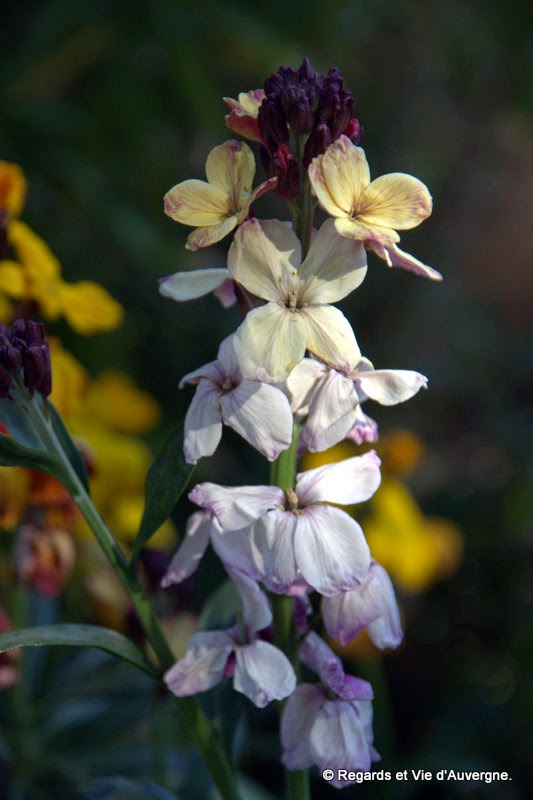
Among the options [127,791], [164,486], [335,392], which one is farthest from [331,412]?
[127,791]

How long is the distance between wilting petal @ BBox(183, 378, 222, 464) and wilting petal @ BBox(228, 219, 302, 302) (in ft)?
0.25

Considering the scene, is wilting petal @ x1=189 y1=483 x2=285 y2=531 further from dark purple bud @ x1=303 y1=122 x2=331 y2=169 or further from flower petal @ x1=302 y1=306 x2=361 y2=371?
dark purple bud @ x1=303 y1=122 x2=331 y2=169

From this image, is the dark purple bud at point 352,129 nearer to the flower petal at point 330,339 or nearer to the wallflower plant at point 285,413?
the wallflower plant at point 285,413

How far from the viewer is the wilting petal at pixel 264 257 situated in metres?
0.54

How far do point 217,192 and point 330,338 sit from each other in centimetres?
12

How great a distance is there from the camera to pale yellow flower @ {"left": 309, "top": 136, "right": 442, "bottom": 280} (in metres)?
0.53

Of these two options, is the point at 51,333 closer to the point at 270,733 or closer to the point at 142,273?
the point at 142,273

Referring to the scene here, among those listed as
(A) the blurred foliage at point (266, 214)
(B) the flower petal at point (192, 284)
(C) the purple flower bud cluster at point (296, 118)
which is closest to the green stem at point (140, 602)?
(B) the flower petal at point (192, 284)

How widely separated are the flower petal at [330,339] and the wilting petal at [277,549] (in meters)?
0.10

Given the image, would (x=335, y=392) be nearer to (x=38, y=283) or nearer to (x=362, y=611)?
(x=362, y=611)

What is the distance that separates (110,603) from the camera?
1.08 metres

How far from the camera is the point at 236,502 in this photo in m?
0.56

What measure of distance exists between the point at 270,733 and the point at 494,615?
517 millimetres

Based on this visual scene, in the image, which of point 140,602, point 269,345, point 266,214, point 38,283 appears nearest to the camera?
point 269,345
